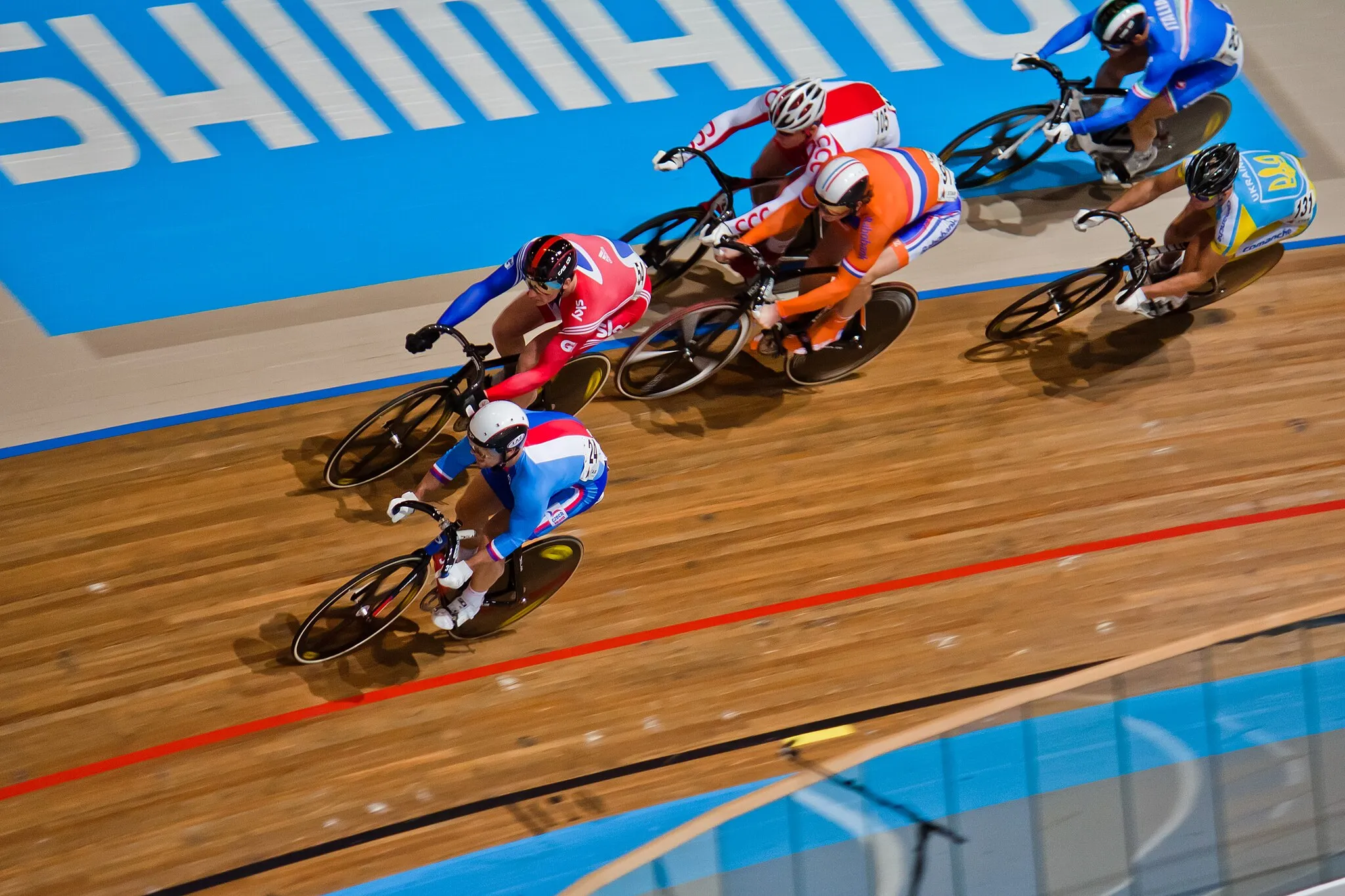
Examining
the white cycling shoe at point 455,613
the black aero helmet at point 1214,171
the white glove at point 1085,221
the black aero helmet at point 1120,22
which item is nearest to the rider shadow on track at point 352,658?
the white cycling shoe at point 455,613

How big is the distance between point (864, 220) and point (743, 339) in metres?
0.77

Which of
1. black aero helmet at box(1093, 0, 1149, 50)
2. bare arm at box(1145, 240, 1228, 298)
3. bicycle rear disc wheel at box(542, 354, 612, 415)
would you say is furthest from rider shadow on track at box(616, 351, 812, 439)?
black aero helmet at box(1093, 0, 1149, 50)

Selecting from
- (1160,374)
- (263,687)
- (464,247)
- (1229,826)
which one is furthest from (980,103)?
(263,687)

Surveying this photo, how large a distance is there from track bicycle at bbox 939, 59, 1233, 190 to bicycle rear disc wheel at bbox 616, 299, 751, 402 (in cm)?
199

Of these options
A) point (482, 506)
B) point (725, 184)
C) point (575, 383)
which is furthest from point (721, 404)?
point (482, 506)

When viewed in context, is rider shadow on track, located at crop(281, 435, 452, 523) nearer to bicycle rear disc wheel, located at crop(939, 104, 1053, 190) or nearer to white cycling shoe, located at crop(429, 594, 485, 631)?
white cycling shoe, located at crop(429, 594, 485, 631)

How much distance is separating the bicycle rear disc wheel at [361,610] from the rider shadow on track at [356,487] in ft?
1.64

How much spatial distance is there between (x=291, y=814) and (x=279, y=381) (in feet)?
6.78

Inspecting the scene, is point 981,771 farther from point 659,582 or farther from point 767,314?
point 767,314

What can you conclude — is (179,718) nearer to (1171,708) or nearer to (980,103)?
(1171,708)

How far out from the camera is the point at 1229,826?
3430mm

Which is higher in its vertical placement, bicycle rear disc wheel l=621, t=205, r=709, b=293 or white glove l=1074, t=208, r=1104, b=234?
bicycle rear disc wheel l=621, t=205, r=709, b=293

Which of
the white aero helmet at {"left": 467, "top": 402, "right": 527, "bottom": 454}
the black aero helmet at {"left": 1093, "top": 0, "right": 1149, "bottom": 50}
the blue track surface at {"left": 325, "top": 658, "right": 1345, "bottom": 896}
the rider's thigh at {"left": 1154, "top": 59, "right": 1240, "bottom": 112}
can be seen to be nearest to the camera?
the blue track surface at {"left": 325, "top": 658, "right": 1345, "bottom": 896}

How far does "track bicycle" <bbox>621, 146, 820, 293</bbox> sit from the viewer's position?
5.34 metres
